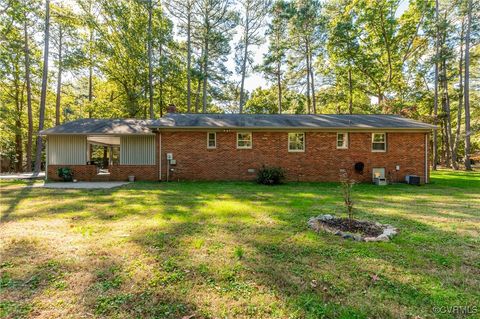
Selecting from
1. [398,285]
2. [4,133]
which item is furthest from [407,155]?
[4,133]

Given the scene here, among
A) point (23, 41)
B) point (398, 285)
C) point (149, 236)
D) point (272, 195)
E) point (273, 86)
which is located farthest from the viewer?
point (273, 86)

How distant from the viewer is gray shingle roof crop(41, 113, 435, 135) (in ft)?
39.5

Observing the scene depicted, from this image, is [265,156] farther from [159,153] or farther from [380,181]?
[380,181]

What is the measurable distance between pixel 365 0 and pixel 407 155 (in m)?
16.0

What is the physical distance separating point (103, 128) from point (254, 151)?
8.20m

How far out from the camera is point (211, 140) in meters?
12.4

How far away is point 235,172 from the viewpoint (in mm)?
12406

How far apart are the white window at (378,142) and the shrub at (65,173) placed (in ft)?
51.4

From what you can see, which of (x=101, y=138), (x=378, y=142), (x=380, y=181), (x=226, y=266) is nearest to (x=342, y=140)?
(x=378, y=142)

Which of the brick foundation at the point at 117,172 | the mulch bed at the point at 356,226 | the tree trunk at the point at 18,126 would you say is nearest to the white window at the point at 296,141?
the brick foundation at the point at 117,172

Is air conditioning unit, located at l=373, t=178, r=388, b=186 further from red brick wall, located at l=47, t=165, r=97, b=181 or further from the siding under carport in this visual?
red brick wall, located at l=47, t=165, r=97, b=181

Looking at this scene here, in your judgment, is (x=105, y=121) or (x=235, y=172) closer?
(x=235, y=172)

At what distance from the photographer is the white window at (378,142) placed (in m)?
12.4

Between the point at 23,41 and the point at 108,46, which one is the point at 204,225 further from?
the point at 23,41
